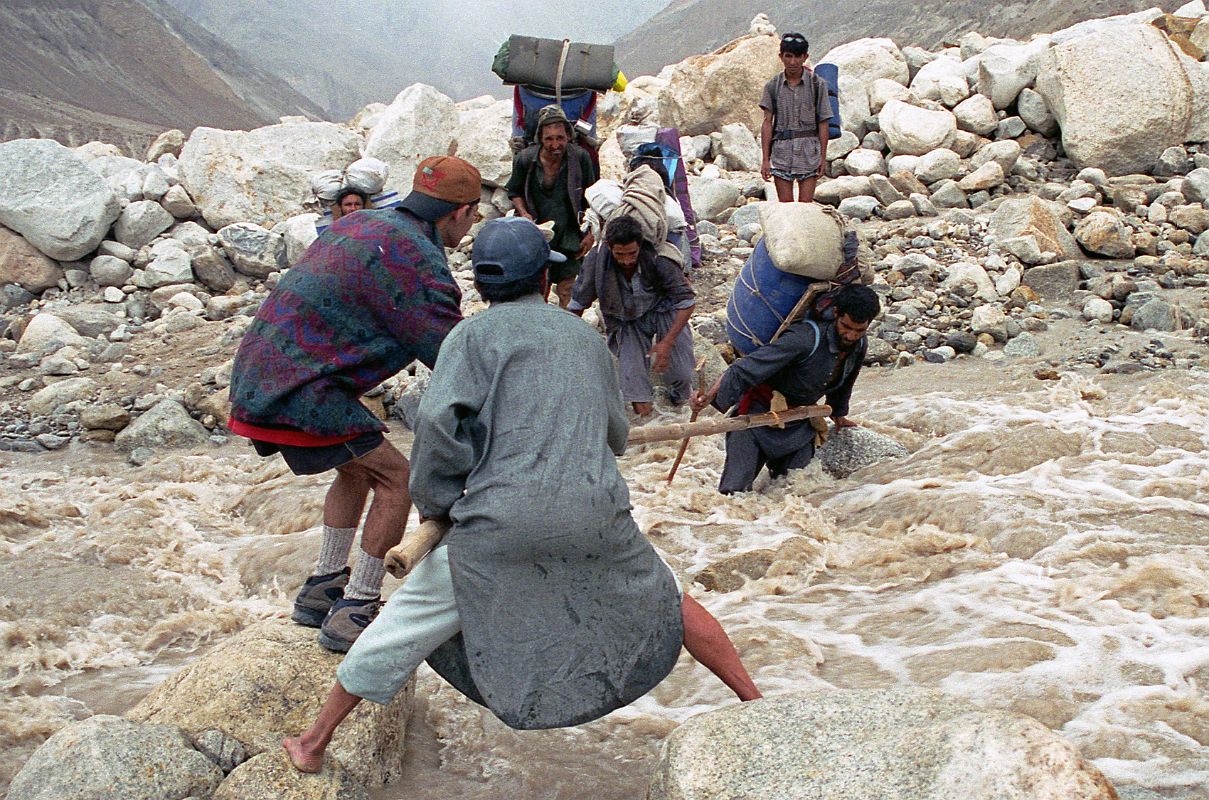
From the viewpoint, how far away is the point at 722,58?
38.9 feet

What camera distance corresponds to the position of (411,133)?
34.8ft

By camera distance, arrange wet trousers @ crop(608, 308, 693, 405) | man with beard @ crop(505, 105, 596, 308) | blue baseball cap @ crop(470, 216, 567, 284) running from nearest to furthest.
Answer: blue baseball cap @ crop(470, 216, 567, 284) → wet trousers @ crop(608, 308, 693, 405) → man with beard @ crop(505, 105, 596, 308)

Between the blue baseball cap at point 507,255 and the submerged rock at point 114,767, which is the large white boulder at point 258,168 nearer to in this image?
the submerged rock at point 114,767

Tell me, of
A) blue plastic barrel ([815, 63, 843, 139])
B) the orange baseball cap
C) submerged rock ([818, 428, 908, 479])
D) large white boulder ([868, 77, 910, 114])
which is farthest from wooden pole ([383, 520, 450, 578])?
large white boulder ([868, 77, 910, 114])

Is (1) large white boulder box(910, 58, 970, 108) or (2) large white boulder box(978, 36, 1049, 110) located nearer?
(2) large white boulder box(978, 36, 1049, 110)

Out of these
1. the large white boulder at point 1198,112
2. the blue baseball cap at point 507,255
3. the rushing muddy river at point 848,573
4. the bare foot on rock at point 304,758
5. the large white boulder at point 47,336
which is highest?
the large white boulder at point 1198,112

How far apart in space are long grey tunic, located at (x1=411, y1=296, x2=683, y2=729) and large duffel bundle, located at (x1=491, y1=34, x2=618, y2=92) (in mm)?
4663

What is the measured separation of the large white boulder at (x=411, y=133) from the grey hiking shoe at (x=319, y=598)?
7.72m

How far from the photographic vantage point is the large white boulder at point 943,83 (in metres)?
10.8

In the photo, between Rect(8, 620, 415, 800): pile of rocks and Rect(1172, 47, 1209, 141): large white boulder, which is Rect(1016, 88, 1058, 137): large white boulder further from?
Rect(8, 620, 415, 800): pile of rocks

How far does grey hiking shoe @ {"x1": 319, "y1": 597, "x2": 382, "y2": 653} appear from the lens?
296cm

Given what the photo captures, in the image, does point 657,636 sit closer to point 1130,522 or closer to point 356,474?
point 356,474

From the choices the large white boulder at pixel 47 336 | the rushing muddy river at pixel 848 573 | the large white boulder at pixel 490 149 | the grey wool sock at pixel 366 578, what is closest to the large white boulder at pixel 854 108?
the large white boulder at pixel 490 149

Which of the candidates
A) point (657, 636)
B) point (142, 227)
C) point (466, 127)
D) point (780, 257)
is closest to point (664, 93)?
point (466, 127)
